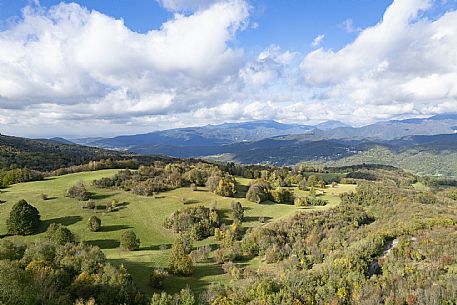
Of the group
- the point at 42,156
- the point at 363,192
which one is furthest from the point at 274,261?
the point at 42,156

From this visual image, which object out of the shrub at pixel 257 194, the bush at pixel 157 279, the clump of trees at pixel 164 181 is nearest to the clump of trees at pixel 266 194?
the shrub at pixel 257 194

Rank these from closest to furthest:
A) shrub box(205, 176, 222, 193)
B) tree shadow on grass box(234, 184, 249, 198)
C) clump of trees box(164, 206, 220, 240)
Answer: clump of trees box(164, 206, 220, 240) → tree shadow on grass box(234, 184, 249, 198) → shrub box(205, 176, 222, 193)

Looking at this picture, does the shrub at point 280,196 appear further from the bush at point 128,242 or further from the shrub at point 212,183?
the bush at point 128,242

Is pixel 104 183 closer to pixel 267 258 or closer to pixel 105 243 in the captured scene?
pixel 105 243

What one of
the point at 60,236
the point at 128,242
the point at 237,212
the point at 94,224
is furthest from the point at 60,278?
the point at 237,212

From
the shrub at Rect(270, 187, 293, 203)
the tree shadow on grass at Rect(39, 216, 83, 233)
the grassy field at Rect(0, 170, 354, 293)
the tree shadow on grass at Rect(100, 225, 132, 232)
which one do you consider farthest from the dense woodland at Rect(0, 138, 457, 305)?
the tree shadow on grass at Rect(100, 225, 132, 232)

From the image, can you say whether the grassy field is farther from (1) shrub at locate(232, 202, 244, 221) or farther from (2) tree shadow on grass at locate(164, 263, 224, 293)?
(1) shrub at locate(232, 202, 244, 221)
